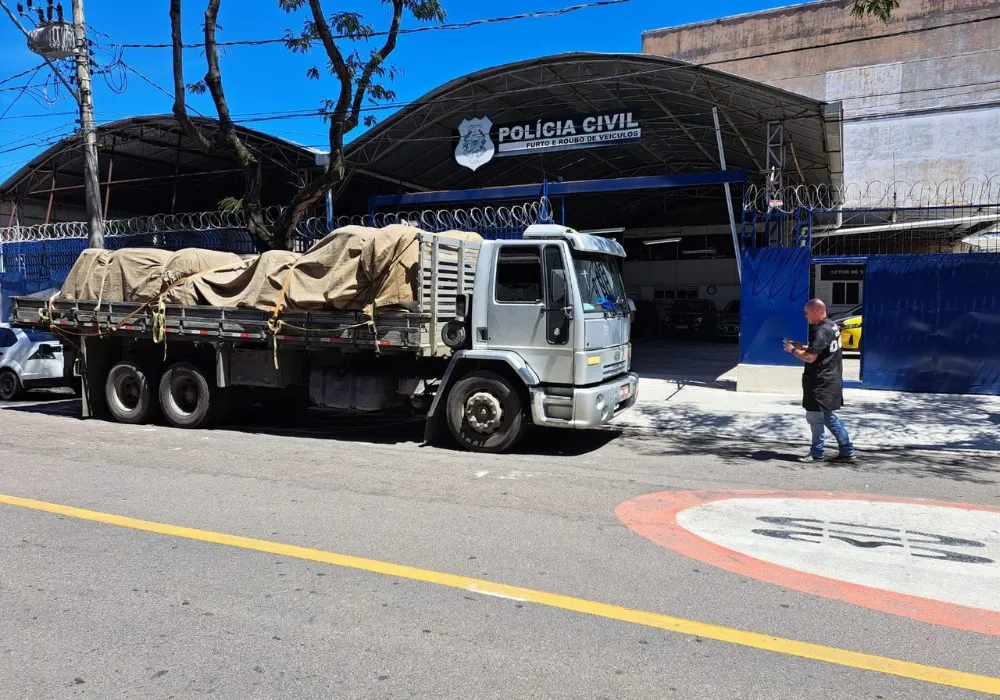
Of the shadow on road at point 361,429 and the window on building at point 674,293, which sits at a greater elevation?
the window on building at point 674,293

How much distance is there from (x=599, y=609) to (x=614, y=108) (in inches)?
625

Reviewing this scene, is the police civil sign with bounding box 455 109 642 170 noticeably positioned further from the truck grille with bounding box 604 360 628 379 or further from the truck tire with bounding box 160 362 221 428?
the truck tire with bounding box 160 362 221 428

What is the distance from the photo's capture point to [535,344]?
866cm

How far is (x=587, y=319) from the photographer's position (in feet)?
28.1

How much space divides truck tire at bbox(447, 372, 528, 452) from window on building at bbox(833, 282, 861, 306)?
20.1 metres

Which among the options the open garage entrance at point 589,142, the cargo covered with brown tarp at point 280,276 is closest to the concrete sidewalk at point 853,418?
the open garage entrance at point 589,142

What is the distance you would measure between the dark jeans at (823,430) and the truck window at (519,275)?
3270mm

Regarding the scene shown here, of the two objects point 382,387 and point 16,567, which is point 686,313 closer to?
point 382,387

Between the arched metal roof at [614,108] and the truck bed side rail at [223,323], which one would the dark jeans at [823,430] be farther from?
the arched metal roof at [614,108]

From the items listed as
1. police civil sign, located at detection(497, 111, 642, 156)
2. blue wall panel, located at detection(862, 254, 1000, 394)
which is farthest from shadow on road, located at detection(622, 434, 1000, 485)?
police civil sign, located at detection(497, 111, 642, 156)

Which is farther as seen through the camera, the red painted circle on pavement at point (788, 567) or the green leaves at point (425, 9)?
the green leaves at point (425, 9)

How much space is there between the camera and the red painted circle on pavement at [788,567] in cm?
426

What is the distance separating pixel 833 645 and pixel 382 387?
6601mm

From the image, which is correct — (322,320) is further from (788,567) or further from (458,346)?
(788,567)
